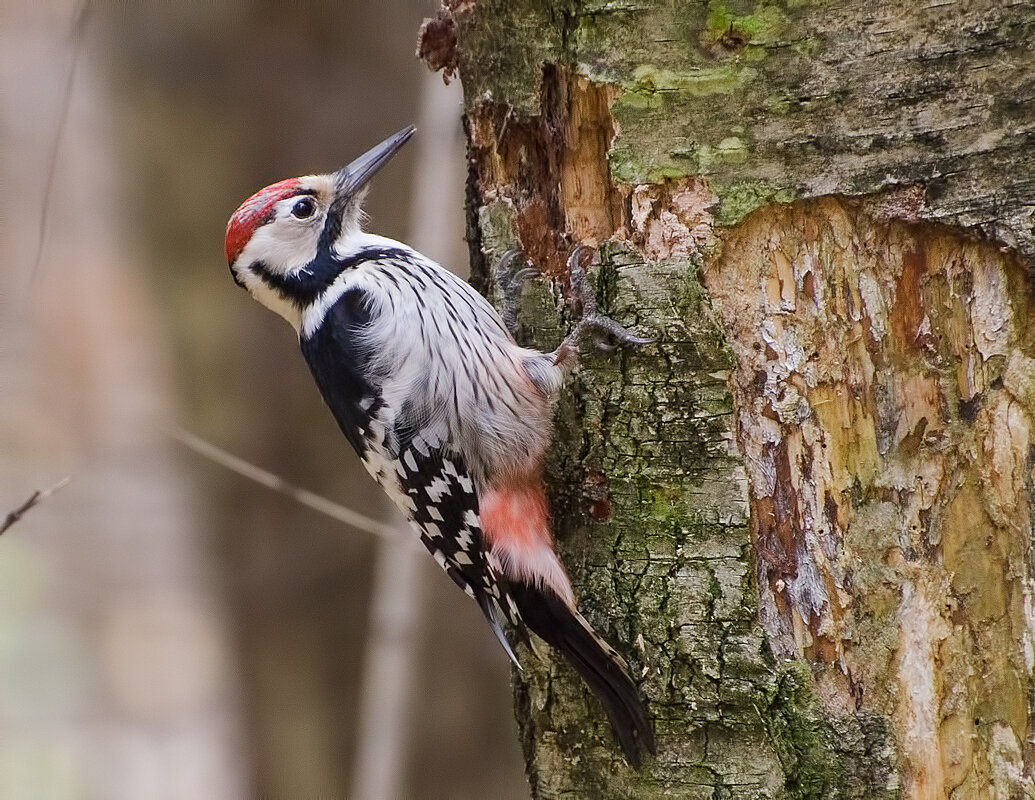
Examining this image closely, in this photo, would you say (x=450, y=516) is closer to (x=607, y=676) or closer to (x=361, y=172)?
(x=607, y=676)

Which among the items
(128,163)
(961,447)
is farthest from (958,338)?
(128,163)

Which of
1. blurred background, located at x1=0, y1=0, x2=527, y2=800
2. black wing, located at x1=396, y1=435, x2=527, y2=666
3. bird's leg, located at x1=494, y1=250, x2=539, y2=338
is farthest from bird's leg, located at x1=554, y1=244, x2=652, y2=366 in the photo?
blurred background, located at x1=0, y1=0, x2=527, y2=800

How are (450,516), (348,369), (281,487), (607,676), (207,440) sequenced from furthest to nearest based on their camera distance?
(207,440)
(281,487)
(348,369)
(450,516)
(607,676)

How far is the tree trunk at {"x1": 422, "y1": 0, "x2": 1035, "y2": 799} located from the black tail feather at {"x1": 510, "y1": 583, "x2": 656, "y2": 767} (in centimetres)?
4

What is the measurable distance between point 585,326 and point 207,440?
7.34 feet

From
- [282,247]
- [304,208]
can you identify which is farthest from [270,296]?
[304,208]

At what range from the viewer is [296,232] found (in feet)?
9.53

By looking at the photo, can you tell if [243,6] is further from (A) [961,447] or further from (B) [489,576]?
(A) [961,447]

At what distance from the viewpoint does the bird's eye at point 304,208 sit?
2885 millimetres

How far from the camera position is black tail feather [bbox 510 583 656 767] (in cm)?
204

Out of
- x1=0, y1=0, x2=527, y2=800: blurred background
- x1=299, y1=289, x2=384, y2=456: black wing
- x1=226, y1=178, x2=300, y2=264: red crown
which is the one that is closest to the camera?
x1=299, y1=289, x2=384, y2=456: black wing

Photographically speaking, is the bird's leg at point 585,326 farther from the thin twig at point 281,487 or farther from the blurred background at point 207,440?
the blurred background at point 207,440

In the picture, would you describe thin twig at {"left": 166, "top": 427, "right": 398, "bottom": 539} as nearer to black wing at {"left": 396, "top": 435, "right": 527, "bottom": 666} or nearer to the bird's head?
black wing at {"left": 396, "top": 435, "right": 527, "bottom": 666}

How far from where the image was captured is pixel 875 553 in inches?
75.0
